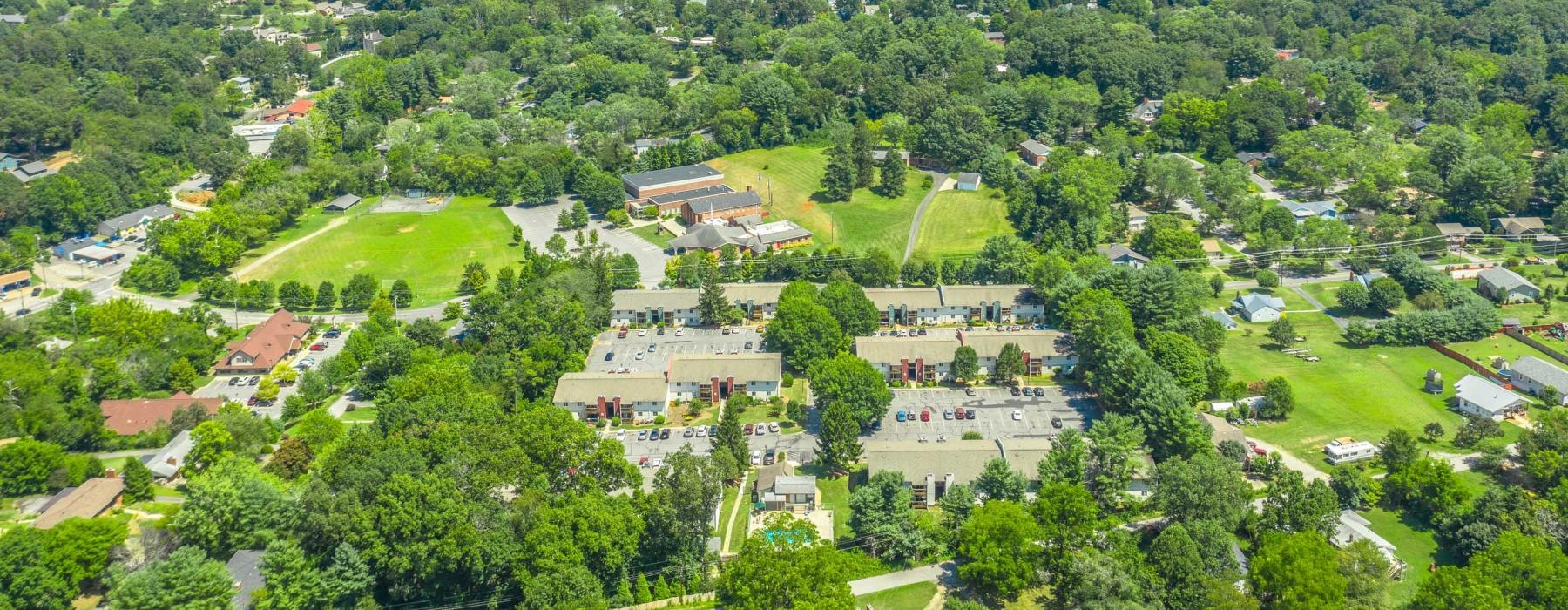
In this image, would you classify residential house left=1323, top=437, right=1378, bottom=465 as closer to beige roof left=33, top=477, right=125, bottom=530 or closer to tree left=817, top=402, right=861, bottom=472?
tree left=817, top=402, right=861, bottom=472

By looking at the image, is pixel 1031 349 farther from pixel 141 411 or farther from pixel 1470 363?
pixel 141 411

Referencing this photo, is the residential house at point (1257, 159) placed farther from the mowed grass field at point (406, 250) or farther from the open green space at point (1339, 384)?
the mowed grass field at point (406, 250)

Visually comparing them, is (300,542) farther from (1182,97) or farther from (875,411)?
(1182,97)

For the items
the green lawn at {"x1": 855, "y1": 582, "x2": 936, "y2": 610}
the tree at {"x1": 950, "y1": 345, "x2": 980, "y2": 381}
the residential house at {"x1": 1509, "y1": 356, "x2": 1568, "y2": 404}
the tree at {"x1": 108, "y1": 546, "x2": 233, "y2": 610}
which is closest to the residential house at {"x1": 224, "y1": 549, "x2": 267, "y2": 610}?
the tree at {"x1": 108, "y1": 546, "x2": 233, "y2": 610}

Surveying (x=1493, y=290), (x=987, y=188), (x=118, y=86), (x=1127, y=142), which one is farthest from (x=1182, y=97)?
(x=118, y=86)

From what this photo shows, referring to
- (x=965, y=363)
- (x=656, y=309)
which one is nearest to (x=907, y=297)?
(x=965, y=363)

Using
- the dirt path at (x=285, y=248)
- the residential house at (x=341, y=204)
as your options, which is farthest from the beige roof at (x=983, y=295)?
the residential house at (x=341, y=204)
